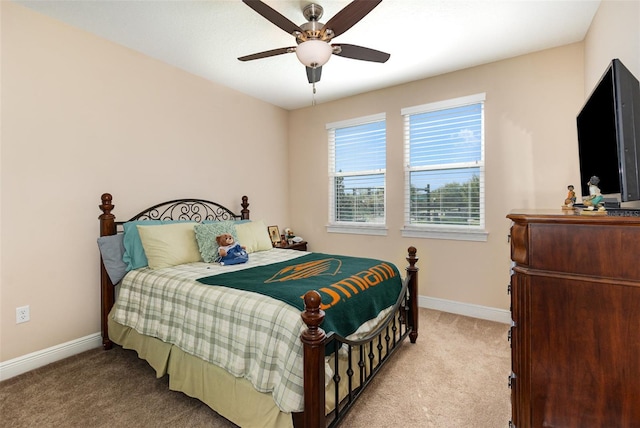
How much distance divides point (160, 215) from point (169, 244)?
70 cm

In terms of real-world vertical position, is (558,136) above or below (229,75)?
below

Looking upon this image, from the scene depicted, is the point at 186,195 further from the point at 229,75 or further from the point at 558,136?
the point at 558,136

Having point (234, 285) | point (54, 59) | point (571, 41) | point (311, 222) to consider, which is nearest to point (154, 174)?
point (54, 59)

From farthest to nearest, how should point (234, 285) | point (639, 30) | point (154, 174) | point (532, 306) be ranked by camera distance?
point (154, 174)
point (234, 285)
point (639, 30)
point (532, 306)

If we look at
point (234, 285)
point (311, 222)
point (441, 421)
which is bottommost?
point (441, 421)

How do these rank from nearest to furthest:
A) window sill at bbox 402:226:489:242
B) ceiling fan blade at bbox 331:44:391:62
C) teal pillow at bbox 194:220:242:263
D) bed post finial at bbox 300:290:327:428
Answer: bed post finial at bbox 300:290:327:428 < ceiling fan blade at bbox 331:44:391:62 < teal pillow at bbox 194:220:242:263 < window sill at bbox 402:226:489:242

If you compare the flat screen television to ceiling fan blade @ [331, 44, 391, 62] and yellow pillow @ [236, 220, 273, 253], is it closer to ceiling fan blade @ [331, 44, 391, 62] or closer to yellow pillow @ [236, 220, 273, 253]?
ceiling fan blade @ [331, 44, 391, 62]

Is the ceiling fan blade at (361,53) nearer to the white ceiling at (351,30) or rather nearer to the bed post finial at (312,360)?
the white ceiling at (351,30)

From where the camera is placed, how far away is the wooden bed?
1358mm

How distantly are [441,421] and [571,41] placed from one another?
3278 mm

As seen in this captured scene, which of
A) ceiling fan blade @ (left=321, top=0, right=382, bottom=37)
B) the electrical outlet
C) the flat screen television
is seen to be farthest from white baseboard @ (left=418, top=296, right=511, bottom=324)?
the electrical outlet

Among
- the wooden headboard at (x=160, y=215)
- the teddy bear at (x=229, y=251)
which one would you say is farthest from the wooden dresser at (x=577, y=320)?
the wooden headboard at (x=160, y=215)

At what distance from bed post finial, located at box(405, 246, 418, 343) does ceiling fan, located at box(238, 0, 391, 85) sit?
1585 millimetres

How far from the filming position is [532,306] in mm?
1097
